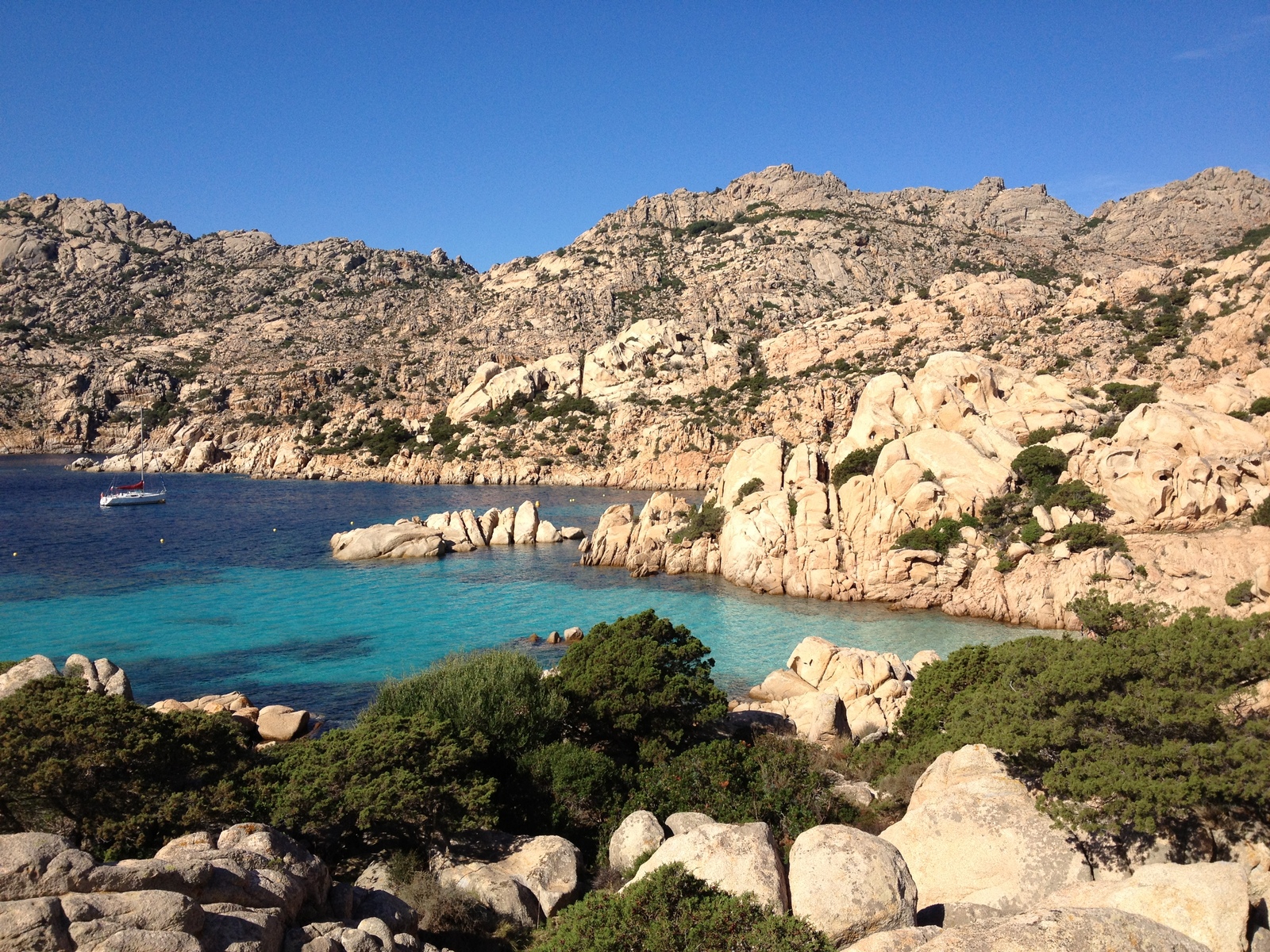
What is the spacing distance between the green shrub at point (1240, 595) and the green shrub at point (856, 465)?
16.3 metres

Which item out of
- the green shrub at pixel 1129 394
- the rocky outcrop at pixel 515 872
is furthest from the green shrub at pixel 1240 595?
the rocky outcrop at pixel 515 872

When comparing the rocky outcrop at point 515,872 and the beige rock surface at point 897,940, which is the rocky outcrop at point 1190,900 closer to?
the beige rock surface at point 897,940

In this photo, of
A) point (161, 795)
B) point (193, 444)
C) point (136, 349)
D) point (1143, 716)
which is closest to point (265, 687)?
point (161, 795)

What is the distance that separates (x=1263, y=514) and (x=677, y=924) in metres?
30.9

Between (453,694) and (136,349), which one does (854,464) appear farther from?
(136,349)

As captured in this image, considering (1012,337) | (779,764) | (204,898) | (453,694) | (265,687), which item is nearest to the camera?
(204,898)

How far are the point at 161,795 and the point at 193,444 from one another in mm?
103599

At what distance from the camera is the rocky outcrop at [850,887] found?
7938mm

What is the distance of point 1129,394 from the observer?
1734 inches

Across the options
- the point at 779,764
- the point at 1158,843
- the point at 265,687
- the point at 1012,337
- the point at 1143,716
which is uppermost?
the point at 1012,337

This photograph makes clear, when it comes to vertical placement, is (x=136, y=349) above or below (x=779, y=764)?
above

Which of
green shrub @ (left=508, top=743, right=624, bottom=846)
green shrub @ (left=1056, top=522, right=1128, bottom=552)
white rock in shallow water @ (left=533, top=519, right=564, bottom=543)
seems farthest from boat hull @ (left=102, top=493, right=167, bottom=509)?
green shrub @ (left=1056, top=522, right=1128, bottom=552)

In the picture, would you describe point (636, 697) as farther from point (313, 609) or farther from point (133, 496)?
point (133, 496)

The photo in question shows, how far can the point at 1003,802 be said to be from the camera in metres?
10.7
